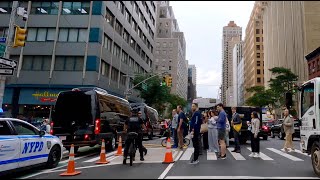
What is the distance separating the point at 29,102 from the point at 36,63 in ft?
15.0

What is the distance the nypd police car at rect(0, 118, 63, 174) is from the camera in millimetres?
7492

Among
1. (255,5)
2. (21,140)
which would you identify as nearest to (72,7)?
(21,140)

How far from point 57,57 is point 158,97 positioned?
1631cm

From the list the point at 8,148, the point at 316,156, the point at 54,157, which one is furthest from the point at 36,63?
the point at 316,156

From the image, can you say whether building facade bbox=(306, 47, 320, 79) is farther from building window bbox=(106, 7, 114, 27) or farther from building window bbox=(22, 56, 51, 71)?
building window bbox=(22, 56, 51, 71)

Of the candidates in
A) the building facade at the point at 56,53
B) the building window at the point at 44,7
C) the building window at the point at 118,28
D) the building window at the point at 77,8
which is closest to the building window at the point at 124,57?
the building window at the point at 118,28

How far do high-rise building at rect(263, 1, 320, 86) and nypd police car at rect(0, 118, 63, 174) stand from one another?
5505 cm

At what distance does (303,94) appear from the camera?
9.02 m

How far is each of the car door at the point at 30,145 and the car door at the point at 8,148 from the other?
0.19m

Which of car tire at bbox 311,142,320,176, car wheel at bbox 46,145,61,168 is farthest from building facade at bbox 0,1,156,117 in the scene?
car tire at bbox 311,142,320,176

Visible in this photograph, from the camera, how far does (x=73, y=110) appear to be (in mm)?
12516

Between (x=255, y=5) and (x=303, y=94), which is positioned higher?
(x=255, y=5)

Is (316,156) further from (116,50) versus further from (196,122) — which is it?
(116,50)

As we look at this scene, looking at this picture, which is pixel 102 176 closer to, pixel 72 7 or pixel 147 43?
pixel 72 7
